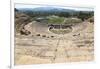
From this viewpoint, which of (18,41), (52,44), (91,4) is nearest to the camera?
(18,41)

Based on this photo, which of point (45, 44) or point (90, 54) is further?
point (90, 54)

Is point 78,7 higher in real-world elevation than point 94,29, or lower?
higher

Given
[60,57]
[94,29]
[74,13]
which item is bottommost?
[60,57]

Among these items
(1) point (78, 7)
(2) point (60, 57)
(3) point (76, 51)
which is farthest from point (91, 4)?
(2) point (60, 57)

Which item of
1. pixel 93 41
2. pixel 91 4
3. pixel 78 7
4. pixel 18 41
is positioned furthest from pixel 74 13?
pixel 18 41

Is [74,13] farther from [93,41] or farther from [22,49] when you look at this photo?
[22,49]

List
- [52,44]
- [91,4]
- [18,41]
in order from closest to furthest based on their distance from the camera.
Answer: [18,41]
[52,44]
[91,4]
